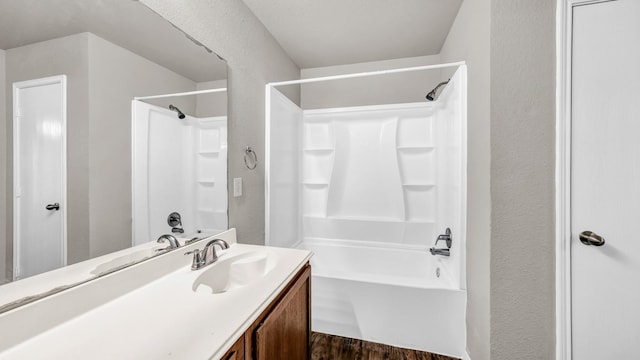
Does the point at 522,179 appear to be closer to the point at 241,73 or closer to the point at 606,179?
the point at 606,179

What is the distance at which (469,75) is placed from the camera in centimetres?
150

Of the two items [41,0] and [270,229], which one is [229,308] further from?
[270,229]

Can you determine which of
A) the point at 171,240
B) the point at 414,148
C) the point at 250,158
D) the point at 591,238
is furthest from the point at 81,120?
the point at 414,148

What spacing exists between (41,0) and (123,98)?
0.99ft

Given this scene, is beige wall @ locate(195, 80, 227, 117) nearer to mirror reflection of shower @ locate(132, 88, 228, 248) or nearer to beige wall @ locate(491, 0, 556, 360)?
mirror reflection of shower @ locate(132, 88, 228, 248)

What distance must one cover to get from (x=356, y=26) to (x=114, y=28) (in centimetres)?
170

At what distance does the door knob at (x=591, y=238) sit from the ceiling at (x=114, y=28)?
6.70ft

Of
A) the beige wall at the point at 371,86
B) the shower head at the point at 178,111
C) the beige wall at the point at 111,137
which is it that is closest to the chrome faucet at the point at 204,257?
the beige wall at the point at 111,137

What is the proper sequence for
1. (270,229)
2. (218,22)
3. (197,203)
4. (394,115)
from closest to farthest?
(197,203) < (218,22) < (270,229) < (394,115)

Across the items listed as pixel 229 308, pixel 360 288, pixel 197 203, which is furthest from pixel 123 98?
pixel 360 288

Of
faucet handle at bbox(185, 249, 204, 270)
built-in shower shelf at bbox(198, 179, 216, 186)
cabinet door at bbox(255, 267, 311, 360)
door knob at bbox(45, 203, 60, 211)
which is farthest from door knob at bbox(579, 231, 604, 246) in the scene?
door knob at bbox(45, 203, 60, 211)

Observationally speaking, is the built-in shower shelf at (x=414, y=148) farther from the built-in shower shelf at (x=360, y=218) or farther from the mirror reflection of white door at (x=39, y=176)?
the mirror reflection of white door at (x=39, y=176)

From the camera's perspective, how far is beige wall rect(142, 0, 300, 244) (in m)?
1.26

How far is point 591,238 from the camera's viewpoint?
109 centimetres
